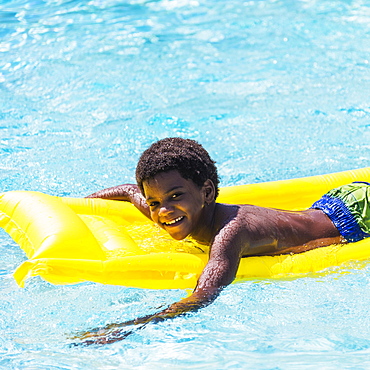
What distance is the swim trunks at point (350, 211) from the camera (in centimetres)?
346

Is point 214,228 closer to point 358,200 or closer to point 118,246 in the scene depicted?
point 118,246

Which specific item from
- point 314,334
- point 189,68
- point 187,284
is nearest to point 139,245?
point 187,284

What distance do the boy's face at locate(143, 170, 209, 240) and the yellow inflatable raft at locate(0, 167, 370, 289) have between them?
16 cm

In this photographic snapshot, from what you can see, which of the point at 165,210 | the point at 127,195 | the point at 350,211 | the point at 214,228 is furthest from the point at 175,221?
the point at 350,211

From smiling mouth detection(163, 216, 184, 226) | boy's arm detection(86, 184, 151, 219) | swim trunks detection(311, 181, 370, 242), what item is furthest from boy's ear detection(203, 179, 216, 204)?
swim trunks detection(311, 181, 370, 242)

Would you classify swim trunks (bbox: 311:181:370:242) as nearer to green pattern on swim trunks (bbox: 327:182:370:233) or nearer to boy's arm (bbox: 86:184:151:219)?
green pattern on swim trunks (bbox: 327:182:370:233)

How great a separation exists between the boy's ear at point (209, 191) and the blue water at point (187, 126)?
0.46 meters

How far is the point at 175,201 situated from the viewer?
2.99m

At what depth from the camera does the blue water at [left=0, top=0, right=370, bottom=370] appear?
273 centimetres

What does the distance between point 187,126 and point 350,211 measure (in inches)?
103

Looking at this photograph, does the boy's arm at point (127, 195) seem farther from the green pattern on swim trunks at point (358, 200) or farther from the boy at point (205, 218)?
the green pattern on swim trunks at point (358, 200)

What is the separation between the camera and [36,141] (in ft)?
18.1

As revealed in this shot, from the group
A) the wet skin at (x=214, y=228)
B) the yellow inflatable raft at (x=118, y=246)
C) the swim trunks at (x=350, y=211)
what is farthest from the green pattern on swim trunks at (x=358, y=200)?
the wet skin at (x=214, y=228)

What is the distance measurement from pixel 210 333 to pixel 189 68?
482 centimetres
